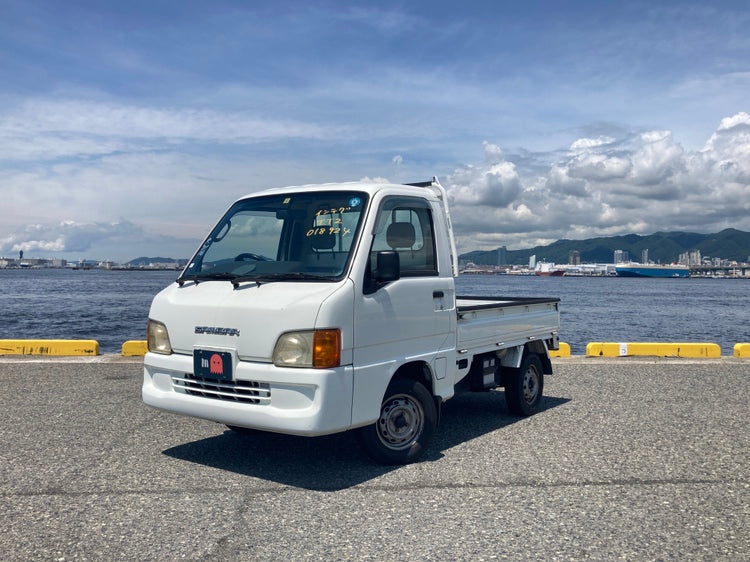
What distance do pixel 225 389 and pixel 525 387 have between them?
12.7 ft

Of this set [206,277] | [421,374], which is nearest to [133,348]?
[206,277]

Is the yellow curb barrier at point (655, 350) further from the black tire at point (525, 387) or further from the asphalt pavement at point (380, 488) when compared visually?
the black tire at point (525, 387)

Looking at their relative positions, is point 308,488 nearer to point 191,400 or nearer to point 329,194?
point 191,400

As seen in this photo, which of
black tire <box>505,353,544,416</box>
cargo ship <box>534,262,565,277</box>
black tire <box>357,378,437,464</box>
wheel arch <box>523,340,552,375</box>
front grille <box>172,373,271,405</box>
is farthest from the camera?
cargo ship <box>534,262,565,277</box>

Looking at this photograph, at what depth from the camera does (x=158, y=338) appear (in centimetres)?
562

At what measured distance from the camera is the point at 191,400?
5309mm

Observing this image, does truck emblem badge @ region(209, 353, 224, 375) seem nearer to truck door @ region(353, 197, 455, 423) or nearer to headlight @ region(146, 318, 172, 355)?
headlight @ region(146, 318, 172, 355)

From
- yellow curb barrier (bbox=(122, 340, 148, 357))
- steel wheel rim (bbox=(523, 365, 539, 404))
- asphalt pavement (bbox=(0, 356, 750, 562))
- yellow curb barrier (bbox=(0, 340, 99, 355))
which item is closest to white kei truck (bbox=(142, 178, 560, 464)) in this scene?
asphalt pavement (bbox=(0, 356, 750, 562))

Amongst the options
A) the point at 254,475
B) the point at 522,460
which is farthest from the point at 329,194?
the point at 522,460

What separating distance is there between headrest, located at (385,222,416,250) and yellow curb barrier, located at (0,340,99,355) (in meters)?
8.85

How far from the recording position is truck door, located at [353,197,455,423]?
5.14 m

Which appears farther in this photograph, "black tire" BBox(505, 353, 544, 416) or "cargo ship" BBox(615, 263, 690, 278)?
"cargo ship" BBox(615, 263, 690, 278)

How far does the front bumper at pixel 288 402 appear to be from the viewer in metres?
4.79

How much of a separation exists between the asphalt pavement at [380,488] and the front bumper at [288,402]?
51 centimetres
